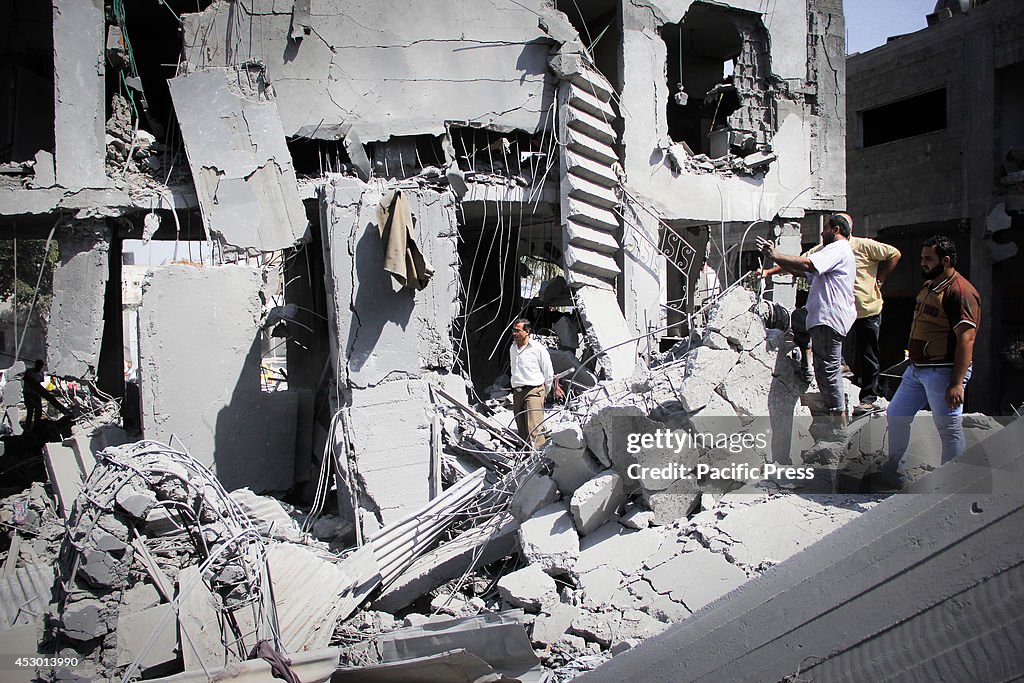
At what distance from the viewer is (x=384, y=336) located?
7.21 metres

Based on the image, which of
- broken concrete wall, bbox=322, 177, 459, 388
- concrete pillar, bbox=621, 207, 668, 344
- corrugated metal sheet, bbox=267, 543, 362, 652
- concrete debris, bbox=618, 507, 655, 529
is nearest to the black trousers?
concrete debris, bbox=618, 507, 655, 529

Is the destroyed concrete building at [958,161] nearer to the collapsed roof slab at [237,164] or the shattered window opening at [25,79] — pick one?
the collapsed roof slab at [237,164]

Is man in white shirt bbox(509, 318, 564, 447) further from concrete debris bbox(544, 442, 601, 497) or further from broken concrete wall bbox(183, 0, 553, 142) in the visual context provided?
broken concrete wall bbox(183, 0, 553, 142)

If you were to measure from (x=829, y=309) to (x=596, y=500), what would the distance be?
76.0 inches

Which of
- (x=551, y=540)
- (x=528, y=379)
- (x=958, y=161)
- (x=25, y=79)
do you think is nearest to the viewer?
(x=551, y=540)

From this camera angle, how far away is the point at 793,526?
4359 millimetres

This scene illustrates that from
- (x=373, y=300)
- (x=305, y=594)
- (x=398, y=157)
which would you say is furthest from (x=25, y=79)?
(x=305, y=594)

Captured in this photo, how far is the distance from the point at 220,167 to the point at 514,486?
5246 mm

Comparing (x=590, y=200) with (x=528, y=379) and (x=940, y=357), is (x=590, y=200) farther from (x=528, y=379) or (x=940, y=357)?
(x=940, y=357)

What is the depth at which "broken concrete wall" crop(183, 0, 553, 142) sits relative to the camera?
8.98 metres

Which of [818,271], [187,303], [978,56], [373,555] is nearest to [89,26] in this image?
[187,303]

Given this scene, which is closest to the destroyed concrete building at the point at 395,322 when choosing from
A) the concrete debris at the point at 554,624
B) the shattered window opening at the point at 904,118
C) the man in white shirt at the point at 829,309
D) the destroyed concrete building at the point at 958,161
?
the concrete debris at the point at 554,624

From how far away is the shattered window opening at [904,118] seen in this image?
14.8m

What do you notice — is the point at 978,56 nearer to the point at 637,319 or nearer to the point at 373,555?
the point at 637,319
